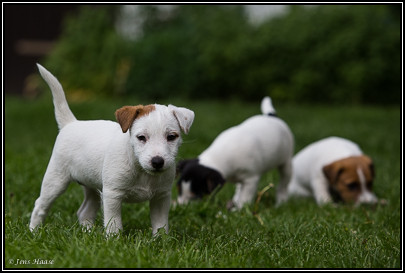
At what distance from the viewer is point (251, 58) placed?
18.8 metres

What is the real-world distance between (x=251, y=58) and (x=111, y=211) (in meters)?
15.6

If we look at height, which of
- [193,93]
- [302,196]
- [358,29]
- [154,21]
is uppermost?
[154,21]

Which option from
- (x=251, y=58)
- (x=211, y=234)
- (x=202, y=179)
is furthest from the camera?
(x=251, y=58)

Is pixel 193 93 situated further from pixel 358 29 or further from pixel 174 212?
pixel 174 212

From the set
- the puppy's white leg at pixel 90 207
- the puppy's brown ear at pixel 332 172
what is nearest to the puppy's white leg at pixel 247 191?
the puppy's brown ear at pixel 332 172

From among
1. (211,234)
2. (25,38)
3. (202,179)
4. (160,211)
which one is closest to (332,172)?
(202,179)

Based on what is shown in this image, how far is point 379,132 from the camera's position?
11234 millimetres

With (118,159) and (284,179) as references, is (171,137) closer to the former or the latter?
(118,159)

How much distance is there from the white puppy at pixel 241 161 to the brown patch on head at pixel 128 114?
221 cm

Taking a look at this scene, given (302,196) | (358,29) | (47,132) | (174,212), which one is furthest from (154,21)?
(174,212)

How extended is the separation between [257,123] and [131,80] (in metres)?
12.4

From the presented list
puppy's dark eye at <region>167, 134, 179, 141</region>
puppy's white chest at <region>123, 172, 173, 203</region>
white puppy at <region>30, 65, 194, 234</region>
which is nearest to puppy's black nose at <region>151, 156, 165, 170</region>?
white puppy at <region>30, 65, 194, 234</region>

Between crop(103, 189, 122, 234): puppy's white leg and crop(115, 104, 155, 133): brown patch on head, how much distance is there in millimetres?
533

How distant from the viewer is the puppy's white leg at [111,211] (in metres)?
3.64
